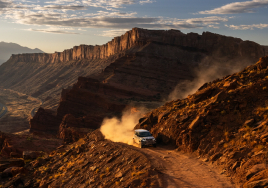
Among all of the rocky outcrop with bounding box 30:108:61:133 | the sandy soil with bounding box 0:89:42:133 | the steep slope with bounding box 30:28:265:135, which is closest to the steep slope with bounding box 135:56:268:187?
the steep slope with bounding box 30:28:265:135

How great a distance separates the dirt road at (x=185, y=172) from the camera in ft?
35.1

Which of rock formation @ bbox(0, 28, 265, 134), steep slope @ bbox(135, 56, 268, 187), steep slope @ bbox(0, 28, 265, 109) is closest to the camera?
steep slope @ bbox(135, 56, 268, 187)

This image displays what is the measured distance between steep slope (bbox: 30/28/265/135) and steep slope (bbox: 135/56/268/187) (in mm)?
34201

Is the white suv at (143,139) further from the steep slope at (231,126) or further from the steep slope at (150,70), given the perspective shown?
the steep slope at (150,70)

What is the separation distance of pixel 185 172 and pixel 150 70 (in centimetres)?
7172

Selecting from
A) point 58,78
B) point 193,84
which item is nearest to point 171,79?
point 193,84

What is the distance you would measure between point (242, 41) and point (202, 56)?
506 inches

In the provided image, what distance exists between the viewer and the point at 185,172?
1202cm

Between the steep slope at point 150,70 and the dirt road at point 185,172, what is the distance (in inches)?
1476

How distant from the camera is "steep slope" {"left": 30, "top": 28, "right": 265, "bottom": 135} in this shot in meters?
59.9

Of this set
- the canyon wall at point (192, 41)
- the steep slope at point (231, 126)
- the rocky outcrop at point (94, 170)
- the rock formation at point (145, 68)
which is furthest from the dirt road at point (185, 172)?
the canyon wall at point (192, 41)

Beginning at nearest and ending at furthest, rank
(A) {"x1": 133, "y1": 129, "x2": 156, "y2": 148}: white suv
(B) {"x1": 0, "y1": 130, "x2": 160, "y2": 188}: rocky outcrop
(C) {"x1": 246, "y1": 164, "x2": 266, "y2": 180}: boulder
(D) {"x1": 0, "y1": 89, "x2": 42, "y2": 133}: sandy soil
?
(C) {"x1": 246, "y1": 164, "x2": 266, "y2": 180}: boulder, (B) {"x1": 0, "y1": 130, "x2": 160, "y2": 188}: rocky outcrop, (A) {"x1": 133, "y1": 129, "x2": 156, "y2": 148}: white suv, (D) {"x1": 0, "y1": 89, "x2": 42, "y2": 133}: sandy soil

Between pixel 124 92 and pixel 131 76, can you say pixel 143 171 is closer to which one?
pixel 124 92

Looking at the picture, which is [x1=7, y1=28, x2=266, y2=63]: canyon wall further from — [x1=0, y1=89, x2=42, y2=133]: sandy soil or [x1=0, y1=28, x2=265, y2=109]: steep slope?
[x1=0, y1=89, x2=42, y2=133]: sandy soil
